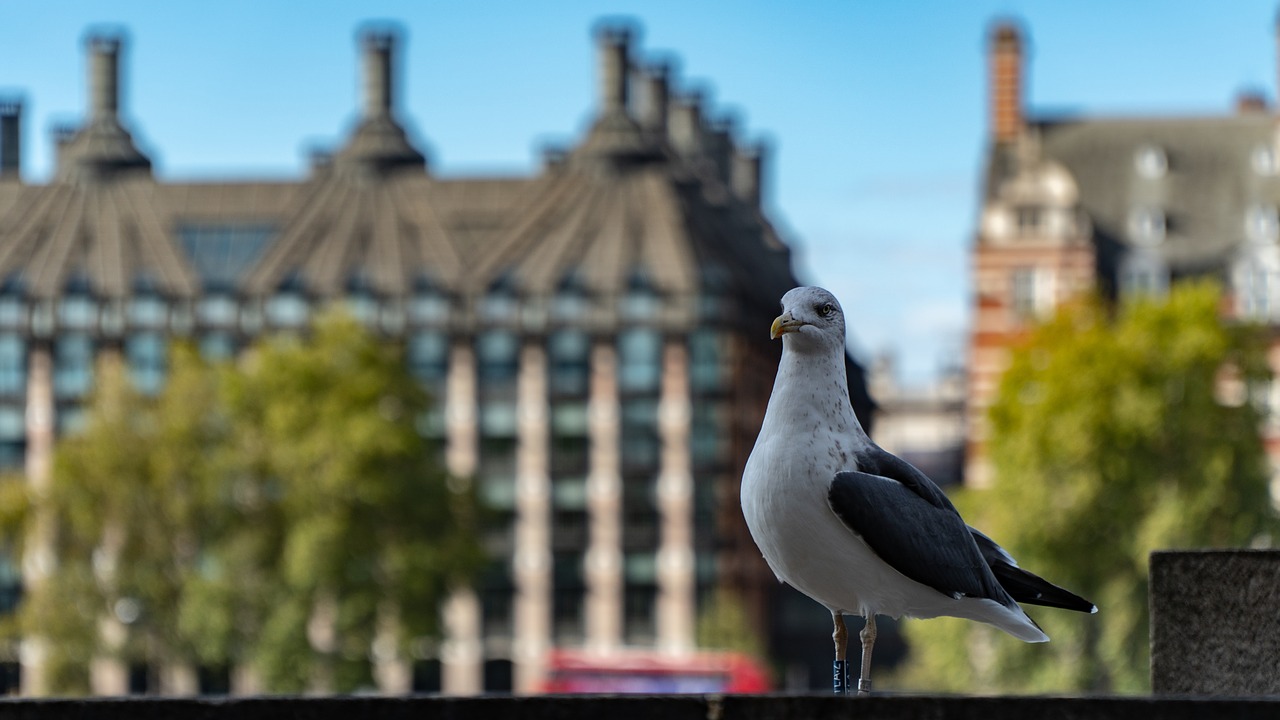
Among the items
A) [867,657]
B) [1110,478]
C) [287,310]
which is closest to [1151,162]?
[1110,478]

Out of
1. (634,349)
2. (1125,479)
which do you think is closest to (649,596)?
(634,349)

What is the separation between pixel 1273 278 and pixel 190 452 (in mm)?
48020

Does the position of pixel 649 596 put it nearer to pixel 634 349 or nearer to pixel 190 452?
pixel 634 349

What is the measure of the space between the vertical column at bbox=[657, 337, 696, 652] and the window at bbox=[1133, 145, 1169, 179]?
29436 millimetres

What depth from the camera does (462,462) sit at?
143 m

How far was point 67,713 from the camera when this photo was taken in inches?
407

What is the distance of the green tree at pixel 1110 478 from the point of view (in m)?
84.8

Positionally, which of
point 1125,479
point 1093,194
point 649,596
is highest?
point 1093,194

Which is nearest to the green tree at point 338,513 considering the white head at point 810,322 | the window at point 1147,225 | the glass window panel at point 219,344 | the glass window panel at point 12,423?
the window at point 1147,225

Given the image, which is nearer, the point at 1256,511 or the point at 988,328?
the point at 1256,511

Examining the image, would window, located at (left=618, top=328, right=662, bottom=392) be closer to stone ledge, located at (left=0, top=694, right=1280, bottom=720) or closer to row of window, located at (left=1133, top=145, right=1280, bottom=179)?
row of window, located at (left=1133, top=145, right=1280, bottom=179)

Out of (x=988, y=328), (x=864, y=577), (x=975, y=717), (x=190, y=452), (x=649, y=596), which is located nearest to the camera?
(x=975, y=717)

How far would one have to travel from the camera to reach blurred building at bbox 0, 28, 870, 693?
13938 centimetres

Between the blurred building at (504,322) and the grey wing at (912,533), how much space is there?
126005 mm
